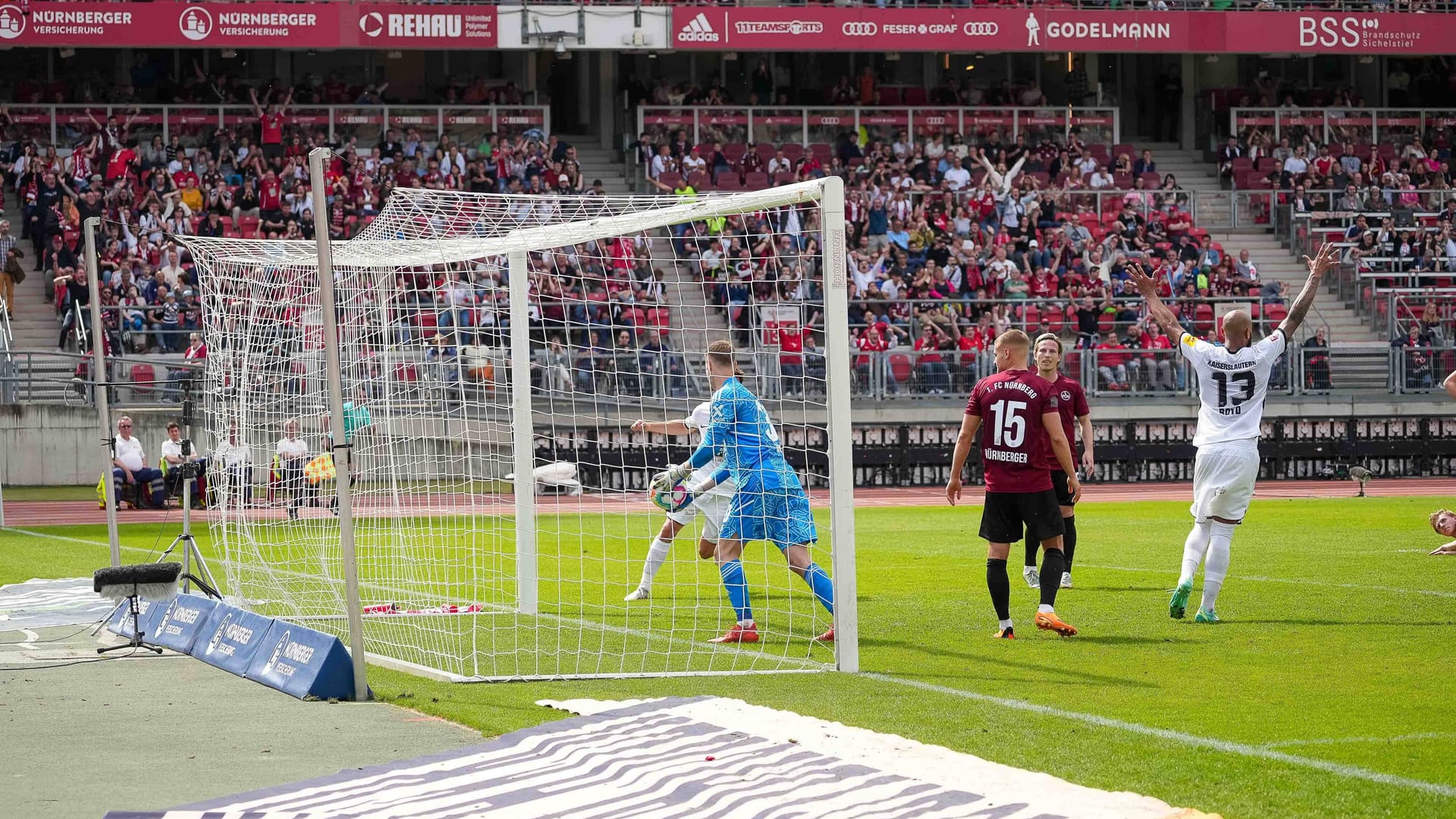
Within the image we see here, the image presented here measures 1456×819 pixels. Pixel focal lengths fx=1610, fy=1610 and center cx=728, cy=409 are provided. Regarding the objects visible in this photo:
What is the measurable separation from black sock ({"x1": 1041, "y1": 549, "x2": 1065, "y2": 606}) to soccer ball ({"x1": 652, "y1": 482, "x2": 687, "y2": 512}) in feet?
8.89

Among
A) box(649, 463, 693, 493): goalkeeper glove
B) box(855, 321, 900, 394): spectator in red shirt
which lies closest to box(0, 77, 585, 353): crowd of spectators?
box(855, 321, 900, 394): spectator in red shirt

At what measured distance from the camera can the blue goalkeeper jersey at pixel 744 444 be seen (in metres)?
10.2

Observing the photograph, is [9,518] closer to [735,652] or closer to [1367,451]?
[735,652]

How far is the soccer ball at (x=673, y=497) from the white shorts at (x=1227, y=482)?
3.64m

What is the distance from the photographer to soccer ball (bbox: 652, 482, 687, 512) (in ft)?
38.9

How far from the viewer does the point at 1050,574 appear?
10.5 meters

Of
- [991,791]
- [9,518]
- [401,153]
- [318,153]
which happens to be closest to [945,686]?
[991,791]

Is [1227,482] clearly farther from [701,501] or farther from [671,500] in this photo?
[671,500]

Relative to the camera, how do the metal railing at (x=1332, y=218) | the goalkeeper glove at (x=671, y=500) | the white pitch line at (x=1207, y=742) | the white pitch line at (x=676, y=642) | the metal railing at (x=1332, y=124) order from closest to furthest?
1. the white pitch line at (x=1207, y=742)
2. the white pitch line at (x=676, y=642)
3. the goalkeeper glove at (x=671, y=500)
4. the metal railing at (x=1332, y=218)
5. the metal railing at (x=1332, y=124)

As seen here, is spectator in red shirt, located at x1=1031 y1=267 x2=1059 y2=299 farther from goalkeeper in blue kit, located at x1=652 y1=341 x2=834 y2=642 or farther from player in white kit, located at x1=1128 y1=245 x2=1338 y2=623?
goalkeeper in blue kit, located at x1=652 y1=341 x2=834 y2=642

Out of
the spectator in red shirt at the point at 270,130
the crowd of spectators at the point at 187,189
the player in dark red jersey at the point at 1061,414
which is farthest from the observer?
the spectator in red shirt at the point at 270,130

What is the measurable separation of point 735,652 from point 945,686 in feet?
5.94

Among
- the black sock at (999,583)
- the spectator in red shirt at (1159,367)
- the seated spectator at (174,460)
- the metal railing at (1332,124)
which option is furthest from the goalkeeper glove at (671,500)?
the metal railing at (1332,124)

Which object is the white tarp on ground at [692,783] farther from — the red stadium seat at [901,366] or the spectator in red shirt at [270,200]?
the spectator in red shirt at [270,200]
